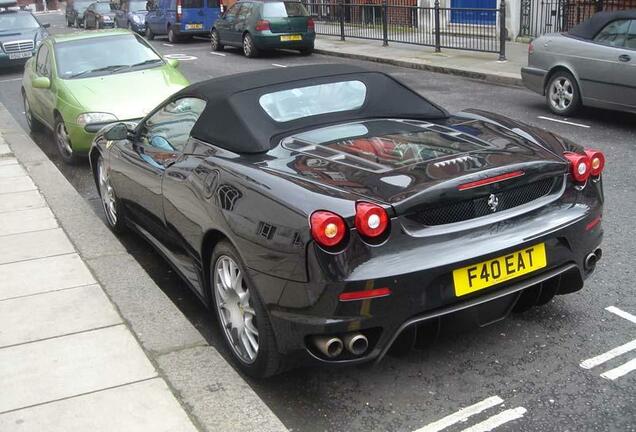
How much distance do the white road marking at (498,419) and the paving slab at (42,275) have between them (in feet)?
9.74

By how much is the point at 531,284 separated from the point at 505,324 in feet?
2.40

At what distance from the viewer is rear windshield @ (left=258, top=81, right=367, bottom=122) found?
4555 millimetres

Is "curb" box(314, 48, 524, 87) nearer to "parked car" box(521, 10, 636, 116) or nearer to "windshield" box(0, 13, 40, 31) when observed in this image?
"parked car" box(521, 10, 636, 116)

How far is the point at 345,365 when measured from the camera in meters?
3.47

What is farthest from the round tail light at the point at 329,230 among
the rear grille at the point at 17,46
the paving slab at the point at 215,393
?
the rear grille at the point at 17,46

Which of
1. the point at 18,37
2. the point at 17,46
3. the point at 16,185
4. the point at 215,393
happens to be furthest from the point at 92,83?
the point at 18,37

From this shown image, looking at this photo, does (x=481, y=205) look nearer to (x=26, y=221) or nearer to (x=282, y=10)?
(x=26, y=221)

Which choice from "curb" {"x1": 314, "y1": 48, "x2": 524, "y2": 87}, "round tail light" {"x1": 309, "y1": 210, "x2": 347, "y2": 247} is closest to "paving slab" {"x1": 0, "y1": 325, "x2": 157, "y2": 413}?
Result: "round tail light" {"x1": 309, "y1": 210, "x2": 347, "y2": 247}

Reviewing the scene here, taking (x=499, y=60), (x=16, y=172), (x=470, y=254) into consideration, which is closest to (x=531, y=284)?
(x=470, y=254)

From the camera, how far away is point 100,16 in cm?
3494

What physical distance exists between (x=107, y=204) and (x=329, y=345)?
12.3 ft

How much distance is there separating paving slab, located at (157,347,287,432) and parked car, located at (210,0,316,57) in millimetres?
17145

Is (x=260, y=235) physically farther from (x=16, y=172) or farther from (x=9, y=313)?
(x=16, y=172)

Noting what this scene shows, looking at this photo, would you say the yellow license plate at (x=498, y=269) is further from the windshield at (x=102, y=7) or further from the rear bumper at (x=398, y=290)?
the windshield at (x=102, y=7)
